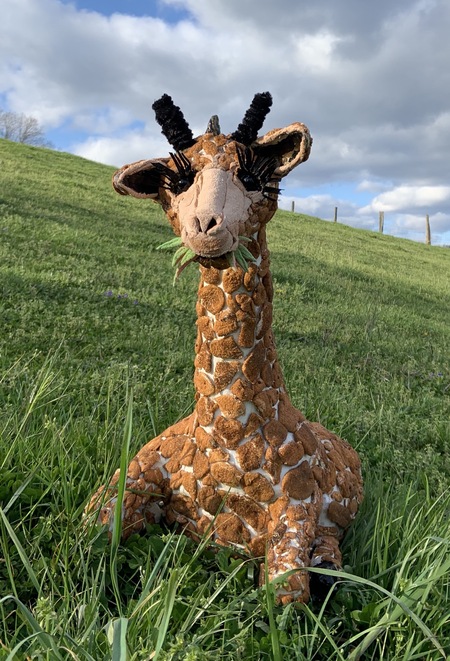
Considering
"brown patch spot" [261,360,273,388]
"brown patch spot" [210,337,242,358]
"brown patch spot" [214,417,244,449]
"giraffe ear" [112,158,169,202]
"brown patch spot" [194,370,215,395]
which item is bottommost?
"brown patch spot" [214,417,244,449]

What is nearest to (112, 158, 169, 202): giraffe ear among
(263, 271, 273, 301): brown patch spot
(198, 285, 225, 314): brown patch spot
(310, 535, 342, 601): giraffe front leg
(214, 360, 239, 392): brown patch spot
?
(198, 285, 225, 314): brown patch spot

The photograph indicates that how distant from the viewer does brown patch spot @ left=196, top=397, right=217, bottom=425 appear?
6.98 ft

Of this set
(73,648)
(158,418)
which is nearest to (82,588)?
(73,648)

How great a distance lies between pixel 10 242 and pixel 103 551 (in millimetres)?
7597

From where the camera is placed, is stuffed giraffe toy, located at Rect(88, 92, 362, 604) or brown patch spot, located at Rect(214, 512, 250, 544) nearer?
stuffed giraffe toy, located at Rect(88, 92, 362, 604)

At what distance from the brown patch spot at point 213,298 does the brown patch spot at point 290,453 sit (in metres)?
0.60

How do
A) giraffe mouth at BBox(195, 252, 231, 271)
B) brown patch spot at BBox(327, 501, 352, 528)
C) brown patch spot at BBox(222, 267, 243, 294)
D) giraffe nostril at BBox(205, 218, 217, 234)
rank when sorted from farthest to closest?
brown patch spot at BBox(327, 501, 352, 528), brown patch spot at BBox(222, 267, 243, 294), giraffe mouth at BBox(195, 252, 231, 271), giraffe nostril at BBox(205, 218, 217, 234)

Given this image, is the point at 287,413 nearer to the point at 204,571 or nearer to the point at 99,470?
the point at 204,571

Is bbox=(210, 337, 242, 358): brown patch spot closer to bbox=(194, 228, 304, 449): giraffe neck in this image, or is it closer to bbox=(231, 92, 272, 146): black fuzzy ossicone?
bbox=(194, 228, 304, 449): giraffe neck

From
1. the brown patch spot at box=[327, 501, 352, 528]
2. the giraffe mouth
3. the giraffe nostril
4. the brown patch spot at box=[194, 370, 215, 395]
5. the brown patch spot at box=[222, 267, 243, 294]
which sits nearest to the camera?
the giraffe nostril

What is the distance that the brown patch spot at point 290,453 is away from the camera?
2.10 metres

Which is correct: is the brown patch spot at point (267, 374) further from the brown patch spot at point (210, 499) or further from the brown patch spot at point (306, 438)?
the brown patch spot at point (210, 499)

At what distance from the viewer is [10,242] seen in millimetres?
8680

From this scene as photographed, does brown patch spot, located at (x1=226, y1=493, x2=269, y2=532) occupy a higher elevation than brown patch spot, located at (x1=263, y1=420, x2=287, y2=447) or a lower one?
lower
